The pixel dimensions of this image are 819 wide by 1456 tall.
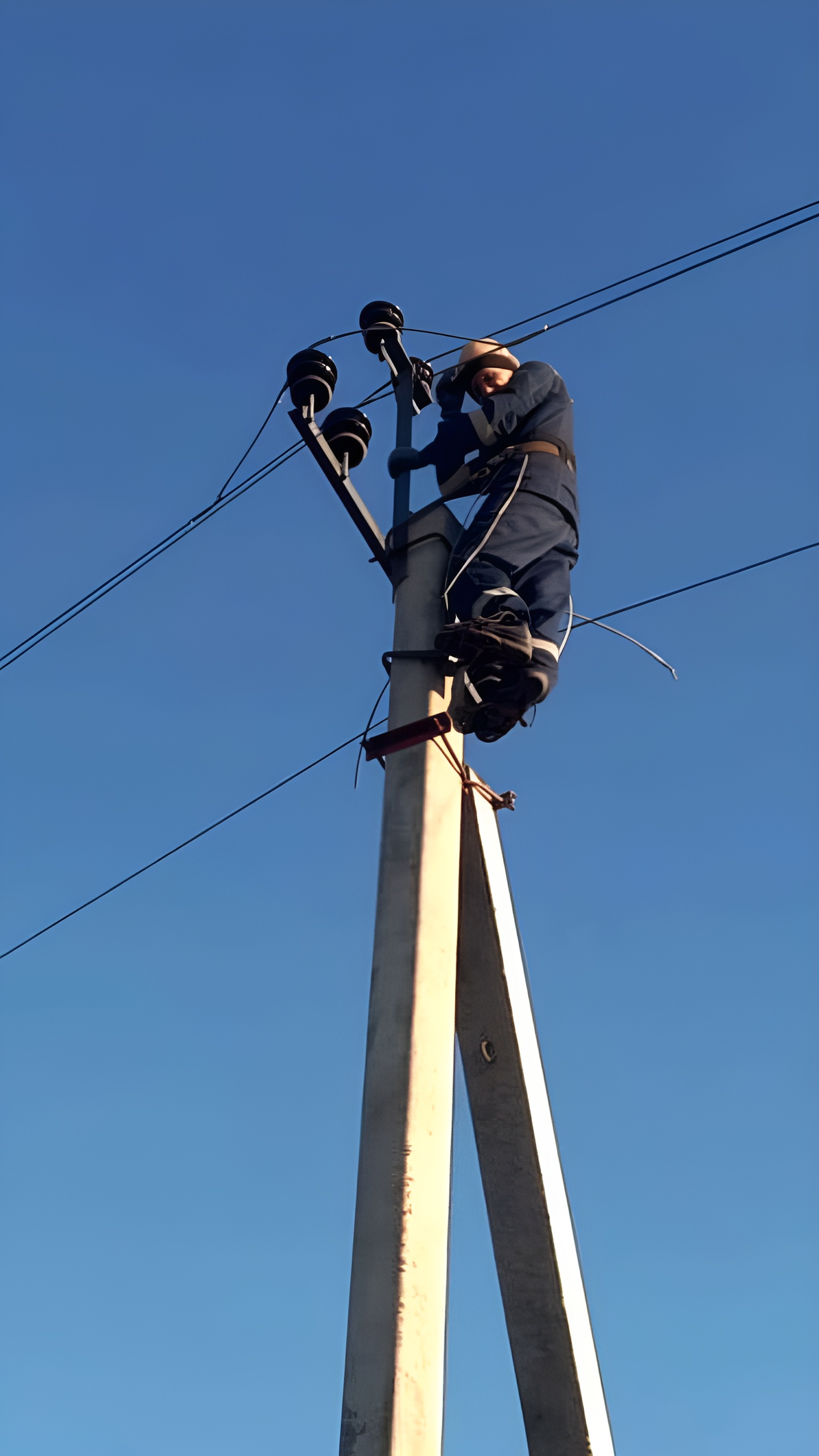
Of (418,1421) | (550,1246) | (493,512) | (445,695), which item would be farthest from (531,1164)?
(493,512)

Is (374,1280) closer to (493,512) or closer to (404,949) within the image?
(404,949)

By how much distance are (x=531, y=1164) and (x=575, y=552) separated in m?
1.86

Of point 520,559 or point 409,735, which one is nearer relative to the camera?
point 409,735

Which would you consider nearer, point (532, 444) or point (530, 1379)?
point (530, 1379)

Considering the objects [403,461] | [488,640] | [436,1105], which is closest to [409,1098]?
[436,1105]

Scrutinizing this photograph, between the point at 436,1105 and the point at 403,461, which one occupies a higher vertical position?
the point at 403,461

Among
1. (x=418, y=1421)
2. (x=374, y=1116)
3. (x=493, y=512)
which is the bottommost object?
(x=418, y=1421)

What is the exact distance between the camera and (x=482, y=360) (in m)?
4.68

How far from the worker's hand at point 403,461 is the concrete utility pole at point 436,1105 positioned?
0.72 feet

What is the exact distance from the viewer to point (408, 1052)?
3.30m

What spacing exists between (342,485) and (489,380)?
0.63 m

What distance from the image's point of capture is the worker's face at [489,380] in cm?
464

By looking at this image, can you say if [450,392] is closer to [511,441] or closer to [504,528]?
[511,441]

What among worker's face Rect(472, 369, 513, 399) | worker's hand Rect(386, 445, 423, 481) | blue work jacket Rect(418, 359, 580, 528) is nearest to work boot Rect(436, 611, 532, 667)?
blue work jacket Rect(418, 359, 580, 528)
